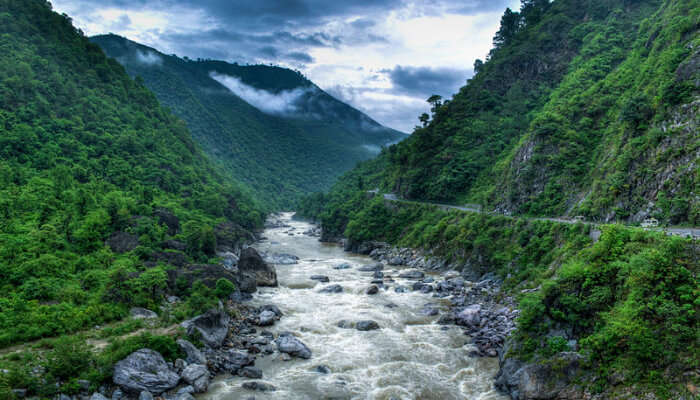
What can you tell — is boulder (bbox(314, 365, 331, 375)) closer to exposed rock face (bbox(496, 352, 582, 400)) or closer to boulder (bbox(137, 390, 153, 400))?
boulder (bbox(137, 390, 153, 400))

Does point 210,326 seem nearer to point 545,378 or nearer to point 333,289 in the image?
point 333,289

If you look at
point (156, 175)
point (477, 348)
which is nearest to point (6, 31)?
point (156, 175)

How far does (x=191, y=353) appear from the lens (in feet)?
68.5

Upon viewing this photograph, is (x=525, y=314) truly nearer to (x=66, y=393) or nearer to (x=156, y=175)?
(x=66, y=393)

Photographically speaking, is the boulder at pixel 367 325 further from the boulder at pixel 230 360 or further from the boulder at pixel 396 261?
the boulder at pixel 396 261

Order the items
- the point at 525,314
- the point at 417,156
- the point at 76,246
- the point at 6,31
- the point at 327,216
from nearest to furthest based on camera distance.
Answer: the point at 525,314 → the point at 76,246 → the point at 6,31 → the point at 417,156 → the point at 327,216

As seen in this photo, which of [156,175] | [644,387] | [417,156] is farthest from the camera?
[417,156]

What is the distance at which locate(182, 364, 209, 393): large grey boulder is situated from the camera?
61.4ft

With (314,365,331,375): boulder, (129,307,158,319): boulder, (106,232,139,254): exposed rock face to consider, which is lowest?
(314,365,331,375): boulder

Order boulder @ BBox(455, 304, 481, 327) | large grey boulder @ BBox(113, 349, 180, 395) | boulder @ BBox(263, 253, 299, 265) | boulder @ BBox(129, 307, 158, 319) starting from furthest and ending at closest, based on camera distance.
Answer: boulder @ BBox(263, 253, 299, 265), boulder @ BBox(455, 304, 481, 327), boulder @ BBox(129, 307, 158, 319), large grey boulder @ BBox(113, 349, 180, 395)

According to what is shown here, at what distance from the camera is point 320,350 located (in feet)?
78.2

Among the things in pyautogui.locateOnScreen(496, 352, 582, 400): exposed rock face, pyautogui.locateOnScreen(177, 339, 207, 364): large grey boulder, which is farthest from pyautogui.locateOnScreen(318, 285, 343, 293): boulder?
pyautogui.locateOnScreen(496, 352, 582, 400): exposed rock face

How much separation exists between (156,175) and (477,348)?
57274mm

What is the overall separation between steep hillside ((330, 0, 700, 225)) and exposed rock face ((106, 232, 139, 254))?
43.7 m
